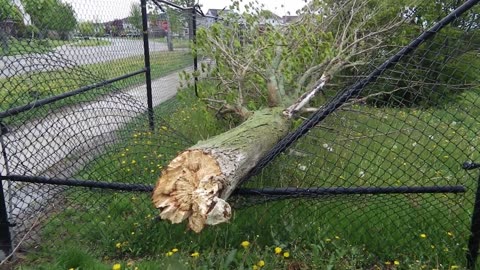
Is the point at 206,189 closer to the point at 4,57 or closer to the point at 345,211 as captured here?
the point at 345,211

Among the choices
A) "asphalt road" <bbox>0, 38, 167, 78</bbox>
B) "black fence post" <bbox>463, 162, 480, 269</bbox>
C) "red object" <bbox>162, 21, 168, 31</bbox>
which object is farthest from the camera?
"red object" <bbox>162, 21, 168, 31</bbox>

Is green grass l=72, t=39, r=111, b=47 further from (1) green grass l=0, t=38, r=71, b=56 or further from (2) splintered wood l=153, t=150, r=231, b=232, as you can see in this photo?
(2) splintered wood l=153, t=150, r=231, b=232

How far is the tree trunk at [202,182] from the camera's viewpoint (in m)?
2.05

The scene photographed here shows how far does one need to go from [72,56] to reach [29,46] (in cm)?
116

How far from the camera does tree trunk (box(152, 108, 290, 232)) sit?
6.74ft

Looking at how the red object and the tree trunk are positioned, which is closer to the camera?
the tree trunk

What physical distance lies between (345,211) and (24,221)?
2273 millimetres

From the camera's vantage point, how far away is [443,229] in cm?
280

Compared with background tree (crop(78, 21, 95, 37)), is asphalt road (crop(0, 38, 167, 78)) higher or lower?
lower

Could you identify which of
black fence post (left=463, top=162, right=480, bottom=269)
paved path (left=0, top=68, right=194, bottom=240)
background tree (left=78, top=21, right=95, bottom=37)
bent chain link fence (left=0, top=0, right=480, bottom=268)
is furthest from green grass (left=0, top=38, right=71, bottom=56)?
black fence post (left=463, top=162, right=480, bottom=269)

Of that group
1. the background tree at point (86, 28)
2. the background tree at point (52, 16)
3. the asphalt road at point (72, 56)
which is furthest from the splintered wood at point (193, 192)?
the background tree at point (86, 28)

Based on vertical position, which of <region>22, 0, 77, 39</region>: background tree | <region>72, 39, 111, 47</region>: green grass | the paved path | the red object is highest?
<region>22, 0, 77, 39</region>: background tree

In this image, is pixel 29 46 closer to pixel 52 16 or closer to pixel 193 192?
pixel 52 16

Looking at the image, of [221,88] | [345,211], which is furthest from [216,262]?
[221,88]
